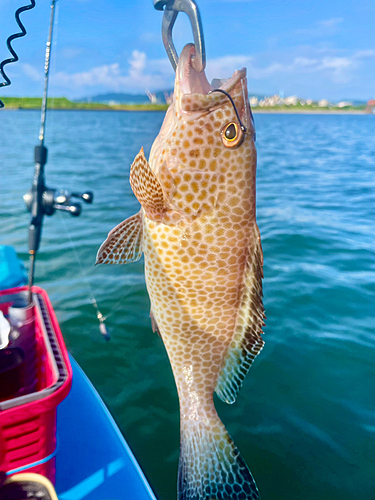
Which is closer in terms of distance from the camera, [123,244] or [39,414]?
[39,414]

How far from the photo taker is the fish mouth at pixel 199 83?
6.21 feet

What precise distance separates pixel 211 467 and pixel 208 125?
7.20ft

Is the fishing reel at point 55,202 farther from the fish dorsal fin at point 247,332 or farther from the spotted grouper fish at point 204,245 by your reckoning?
the fish dorsal fin at point 247,332

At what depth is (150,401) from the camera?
13.4 feet

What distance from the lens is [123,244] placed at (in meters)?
2.25

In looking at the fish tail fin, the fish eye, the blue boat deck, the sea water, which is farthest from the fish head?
the blue boat deck

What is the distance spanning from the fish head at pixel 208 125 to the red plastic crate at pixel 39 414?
3.86 ft

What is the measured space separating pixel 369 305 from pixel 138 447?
4273 millimetres

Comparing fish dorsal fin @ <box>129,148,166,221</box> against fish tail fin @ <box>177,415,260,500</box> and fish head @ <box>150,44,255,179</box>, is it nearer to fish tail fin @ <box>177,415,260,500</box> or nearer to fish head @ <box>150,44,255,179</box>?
fish head @ <box>150,44,255,179</box>

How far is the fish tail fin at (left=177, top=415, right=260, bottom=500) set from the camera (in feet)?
7.79

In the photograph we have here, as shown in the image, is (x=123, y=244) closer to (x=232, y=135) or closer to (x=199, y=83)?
(x=232, y=135)

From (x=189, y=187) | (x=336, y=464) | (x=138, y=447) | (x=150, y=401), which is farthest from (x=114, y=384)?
(x=189, y=187)

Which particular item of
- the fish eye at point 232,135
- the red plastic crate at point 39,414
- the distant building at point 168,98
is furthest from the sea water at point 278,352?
the red plastic crate at point 39,414

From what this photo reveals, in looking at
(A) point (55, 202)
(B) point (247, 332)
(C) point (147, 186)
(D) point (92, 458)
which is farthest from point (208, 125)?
(D) point (92, 458)
